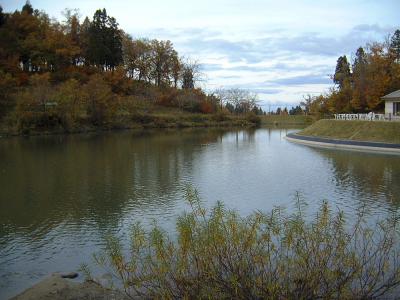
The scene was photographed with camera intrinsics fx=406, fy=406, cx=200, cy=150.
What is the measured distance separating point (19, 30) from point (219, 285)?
76.2 meters

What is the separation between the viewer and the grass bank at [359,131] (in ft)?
112

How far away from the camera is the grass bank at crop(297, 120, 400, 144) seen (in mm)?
34125

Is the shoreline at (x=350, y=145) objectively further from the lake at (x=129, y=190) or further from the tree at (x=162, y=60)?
the tree at (x=162, y=60)

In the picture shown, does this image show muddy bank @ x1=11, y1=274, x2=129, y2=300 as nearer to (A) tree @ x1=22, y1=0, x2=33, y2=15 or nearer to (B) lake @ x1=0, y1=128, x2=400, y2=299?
(B) lake @ x1=0, y1=128, x2=400, y2=299

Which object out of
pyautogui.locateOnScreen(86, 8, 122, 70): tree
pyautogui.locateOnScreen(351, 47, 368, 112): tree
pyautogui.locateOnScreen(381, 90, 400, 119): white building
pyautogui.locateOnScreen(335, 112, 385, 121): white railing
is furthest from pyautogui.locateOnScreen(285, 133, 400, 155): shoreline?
pyautogui.locateOnScreen(86, 8, 122, 70): tree

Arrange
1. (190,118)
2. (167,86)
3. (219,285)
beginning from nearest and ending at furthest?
(219,285)
(190,118)
(167,86)

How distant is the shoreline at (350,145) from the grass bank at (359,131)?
1.07 metres

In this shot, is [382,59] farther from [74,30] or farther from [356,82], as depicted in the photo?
[74,30]

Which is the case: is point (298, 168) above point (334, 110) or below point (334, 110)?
below

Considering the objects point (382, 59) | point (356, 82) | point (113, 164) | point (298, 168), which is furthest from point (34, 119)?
point (382, 59)

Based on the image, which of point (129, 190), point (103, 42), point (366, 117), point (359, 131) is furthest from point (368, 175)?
point (103, 42)

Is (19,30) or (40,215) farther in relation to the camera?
(19,30)

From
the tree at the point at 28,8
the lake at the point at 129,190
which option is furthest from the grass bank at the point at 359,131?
the tree at the point at 28,8

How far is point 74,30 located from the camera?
81.6 m
